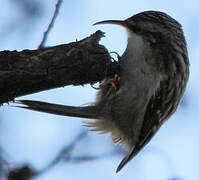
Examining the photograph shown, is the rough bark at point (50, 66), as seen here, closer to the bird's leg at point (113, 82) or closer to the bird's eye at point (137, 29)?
the bird's leg at point (113, 82)

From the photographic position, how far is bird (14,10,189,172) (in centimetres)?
312

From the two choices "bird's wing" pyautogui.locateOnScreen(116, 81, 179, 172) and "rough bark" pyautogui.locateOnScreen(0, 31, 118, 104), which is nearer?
"rough bark" pyautogui.locateOnScreen(0, 31, 118, 104)

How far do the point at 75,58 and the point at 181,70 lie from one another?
2.86 feet

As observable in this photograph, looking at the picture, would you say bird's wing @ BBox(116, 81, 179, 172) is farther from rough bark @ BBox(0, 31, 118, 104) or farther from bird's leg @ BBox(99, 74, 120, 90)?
rough bark @ BBox(0, 31, 118, 104)

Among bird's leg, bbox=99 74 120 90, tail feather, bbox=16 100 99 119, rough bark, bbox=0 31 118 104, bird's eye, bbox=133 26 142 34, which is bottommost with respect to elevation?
tail feather, bbox=16 100 99 119

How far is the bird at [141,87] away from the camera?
3.12 meters

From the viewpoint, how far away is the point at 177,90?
130 inches

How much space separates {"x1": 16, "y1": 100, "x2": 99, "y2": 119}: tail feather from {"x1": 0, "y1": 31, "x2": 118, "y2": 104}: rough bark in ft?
1.09

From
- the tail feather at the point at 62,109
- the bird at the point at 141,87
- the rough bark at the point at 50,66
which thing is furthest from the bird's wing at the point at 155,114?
the rough bark at the point at 50,66

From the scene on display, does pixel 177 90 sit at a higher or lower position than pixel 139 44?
lower

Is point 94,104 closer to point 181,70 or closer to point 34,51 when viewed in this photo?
point 181,70

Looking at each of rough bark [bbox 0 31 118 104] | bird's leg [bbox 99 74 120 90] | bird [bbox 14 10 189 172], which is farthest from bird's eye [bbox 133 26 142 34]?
rough bark [bbox 0 31 118 104]

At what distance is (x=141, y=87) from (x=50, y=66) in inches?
30.2

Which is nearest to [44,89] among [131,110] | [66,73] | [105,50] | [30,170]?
[66,73]
